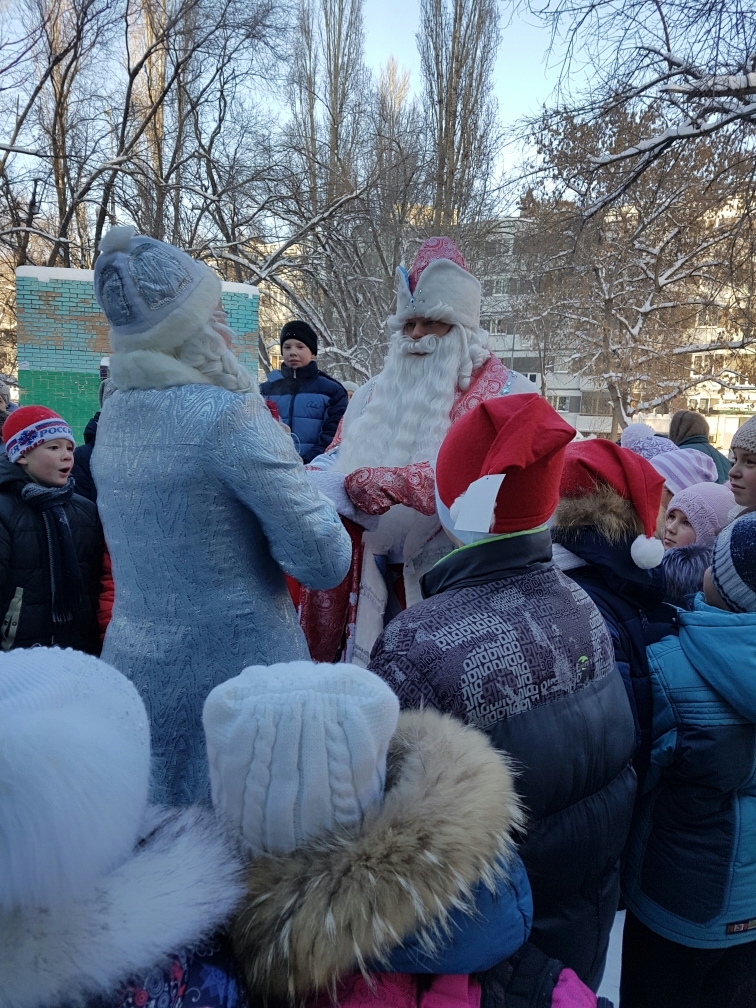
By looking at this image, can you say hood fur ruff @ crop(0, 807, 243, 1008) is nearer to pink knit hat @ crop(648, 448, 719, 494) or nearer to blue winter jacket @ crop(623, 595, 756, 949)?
blue winter jacket @ crop(623, 595, 756, 949)

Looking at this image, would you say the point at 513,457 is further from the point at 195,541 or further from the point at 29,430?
the point at 29,430

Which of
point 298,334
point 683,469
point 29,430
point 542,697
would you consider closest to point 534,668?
point 542,697

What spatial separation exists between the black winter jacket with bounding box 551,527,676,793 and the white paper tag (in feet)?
1.69

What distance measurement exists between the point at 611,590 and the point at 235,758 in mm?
1130

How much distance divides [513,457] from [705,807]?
96cm

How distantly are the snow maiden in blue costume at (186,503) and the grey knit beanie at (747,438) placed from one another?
1.98m

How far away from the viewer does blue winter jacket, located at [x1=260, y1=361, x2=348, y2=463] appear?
6203mm

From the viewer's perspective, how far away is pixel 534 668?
120 cm

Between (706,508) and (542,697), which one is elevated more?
(706,508)

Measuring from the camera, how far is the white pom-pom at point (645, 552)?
1644mm

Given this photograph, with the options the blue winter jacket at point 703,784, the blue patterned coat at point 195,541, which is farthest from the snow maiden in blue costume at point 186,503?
the blue winter jacket at point 703,784

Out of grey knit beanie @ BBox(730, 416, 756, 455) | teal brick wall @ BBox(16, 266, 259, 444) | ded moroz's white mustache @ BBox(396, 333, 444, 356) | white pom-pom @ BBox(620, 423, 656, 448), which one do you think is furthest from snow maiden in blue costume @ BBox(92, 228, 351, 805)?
teal brick wall @ BBox(16, 266, 259, 444)

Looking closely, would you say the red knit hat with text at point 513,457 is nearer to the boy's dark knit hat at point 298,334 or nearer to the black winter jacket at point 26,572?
the black winter jacket at point 26,572

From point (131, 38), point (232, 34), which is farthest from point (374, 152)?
point (131, 38)
